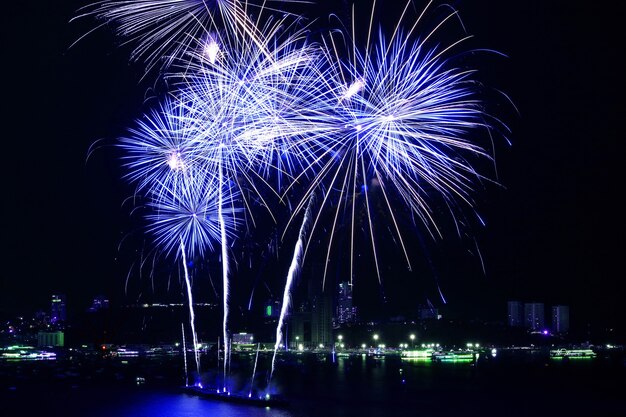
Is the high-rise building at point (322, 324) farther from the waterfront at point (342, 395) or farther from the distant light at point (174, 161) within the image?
the distant light at point (174, 161)

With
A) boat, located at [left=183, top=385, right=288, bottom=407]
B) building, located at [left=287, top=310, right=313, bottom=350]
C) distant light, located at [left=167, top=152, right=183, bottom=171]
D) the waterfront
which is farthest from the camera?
building, located at [left=287, top=310, right=313, bottom=350]

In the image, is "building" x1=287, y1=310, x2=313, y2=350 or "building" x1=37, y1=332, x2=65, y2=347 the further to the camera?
"building" x1=287, y1=310, x2=313, y2=350

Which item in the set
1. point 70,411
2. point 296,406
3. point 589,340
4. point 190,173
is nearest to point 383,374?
point 296,406

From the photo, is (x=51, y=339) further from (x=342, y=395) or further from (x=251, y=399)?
(x=251, y=399)

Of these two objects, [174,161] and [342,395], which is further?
[342,395]

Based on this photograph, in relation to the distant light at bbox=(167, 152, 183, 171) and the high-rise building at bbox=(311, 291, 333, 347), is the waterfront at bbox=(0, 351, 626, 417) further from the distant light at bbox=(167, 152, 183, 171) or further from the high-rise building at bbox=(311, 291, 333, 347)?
the high-rise building at bbox=(311, 291, 333, 347)

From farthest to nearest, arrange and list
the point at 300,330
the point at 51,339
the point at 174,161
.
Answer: the point at 300,330, the point at 51,339, the point at 174,161

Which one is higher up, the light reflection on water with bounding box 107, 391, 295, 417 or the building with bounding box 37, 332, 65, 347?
the light reflection on water with bounding box 107, 391, 295, 417

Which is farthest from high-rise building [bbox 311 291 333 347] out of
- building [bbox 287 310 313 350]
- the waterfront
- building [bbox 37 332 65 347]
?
the waterfront

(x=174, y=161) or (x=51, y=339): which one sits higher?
(x=174, y=161)

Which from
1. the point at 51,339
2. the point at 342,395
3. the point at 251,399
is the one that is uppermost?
the point at 251,399

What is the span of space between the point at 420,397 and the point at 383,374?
1730cm

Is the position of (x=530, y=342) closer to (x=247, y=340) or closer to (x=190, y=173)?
(x=247, y=340)

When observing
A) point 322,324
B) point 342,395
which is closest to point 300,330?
point 322,324
